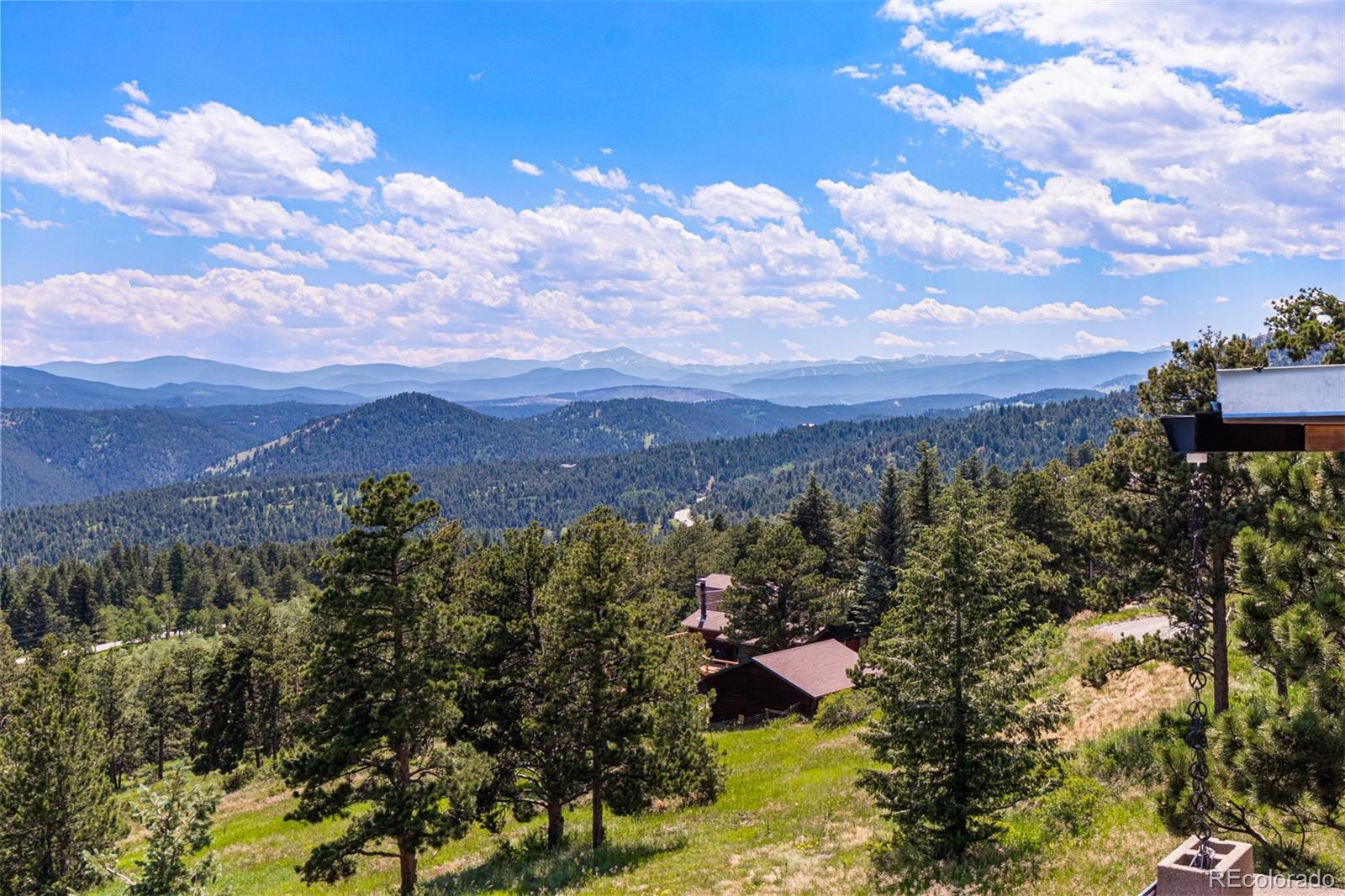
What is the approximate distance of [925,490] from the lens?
52844 mm

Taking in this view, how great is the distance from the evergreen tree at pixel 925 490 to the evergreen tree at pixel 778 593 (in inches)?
283

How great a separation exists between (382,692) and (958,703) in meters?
13.7

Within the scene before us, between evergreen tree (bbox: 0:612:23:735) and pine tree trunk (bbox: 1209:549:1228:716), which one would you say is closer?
pine tree trunk (bbox: 1209:549:1228:716)

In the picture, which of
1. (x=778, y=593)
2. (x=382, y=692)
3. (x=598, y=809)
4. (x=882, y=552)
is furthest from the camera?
(x=778, y=593)

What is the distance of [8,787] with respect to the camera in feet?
88.3

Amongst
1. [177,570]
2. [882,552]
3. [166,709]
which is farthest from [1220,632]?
[177,570]

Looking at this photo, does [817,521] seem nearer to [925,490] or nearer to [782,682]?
[925,490]

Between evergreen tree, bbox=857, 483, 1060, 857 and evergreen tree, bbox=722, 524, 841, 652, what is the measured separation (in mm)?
38314

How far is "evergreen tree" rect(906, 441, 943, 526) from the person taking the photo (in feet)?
170

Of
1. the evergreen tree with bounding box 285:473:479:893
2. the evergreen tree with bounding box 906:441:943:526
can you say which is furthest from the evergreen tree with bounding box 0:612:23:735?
the evergreen tree with bounding box 906:441:943:526

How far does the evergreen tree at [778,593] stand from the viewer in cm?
5531

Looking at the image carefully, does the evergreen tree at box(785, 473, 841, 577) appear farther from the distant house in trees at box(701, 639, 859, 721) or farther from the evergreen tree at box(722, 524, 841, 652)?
the distant house in trees at box(701, 639, 859, 721)

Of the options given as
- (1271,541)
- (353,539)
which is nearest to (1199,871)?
(1271,541)
